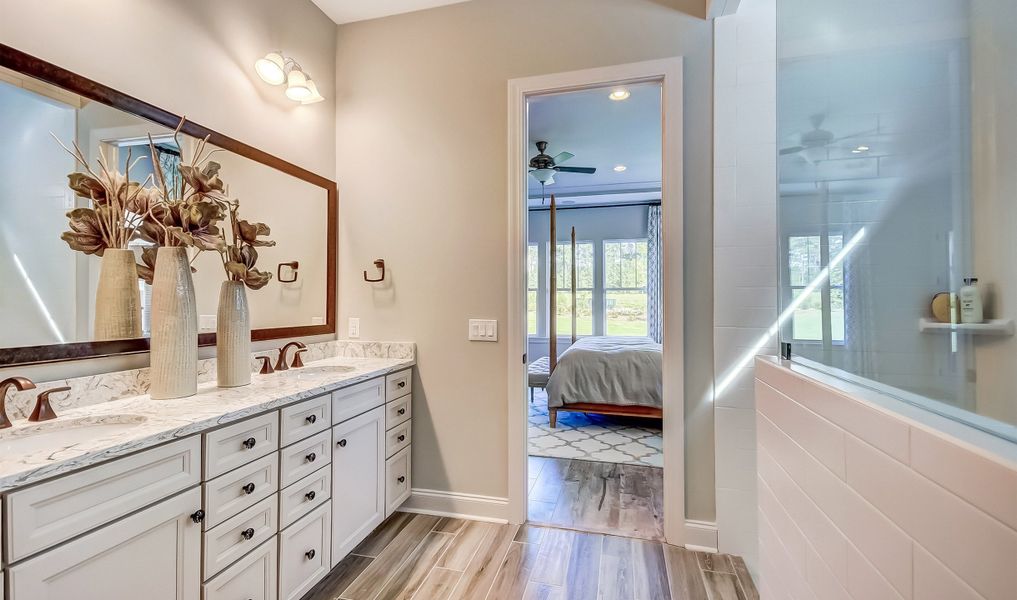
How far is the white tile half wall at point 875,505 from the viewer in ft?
1.59

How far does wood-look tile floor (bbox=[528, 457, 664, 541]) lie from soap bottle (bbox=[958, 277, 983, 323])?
1.81 meters

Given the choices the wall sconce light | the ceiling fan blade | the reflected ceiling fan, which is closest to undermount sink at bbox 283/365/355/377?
the wall sconce light

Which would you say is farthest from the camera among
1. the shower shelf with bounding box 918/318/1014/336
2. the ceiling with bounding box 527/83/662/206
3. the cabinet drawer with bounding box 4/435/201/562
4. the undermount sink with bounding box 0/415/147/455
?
the ceiling with bounding box 527/83/662/206

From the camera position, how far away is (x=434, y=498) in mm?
2408

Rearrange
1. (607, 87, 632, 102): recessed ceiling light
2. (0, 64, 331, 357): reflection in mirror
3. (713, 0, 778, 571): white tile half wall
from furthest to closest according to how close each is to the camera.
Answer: (607, 87, 632, 102): recessed ceiling light → (713, 0, 778, 571): white tile half wall → (0, 64, 331, 357): reflection in mirror

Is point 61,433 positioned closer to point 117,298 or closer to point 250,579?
point 117,298

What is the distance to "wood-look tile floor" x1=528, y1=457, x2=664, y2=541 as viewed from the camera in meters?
2.28

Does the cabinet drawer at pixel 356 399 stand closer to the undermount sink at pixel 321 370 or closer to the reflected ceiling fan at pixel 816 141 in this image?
the undermount sink at pixel 321 370

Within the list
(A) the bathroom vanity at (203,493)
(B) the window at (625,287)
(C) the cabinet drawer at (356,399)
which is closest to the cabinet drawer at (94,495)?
(A) the bathroom vanity at (203,493)

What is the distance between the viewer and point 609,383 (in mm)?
3967

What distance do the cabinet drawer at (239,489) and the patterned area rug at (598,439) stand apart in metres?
2.24

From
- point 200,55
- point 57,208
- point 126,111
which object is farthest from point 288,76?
point 57,208

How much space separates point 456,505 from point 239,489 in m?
1.29

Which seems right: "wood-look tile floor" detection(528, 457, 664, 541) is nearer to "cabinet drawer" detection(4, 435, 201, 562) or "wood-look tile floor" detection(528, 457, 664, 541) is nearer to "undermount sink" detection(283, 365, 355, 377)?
"undermount sink" detection(283, 365, 355, 377)
